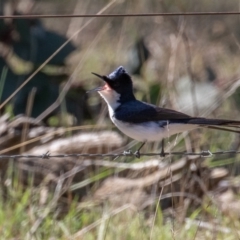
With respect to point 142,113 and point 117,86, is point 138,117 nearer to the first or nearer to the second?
point 142,113

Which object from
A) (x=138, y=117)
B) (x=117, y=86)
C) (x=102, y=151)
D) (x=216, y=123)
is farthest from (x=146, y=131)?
(x=102, y=151)

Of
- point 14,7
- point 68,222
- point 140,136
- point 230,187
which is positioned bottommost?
point 230,187

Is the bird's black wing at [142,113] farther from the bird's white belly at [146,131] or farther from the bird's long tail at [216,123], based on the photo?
the bird's long tail at [216,123]

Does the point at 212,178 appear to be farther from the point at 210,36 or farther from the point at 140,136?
the point at 210,36

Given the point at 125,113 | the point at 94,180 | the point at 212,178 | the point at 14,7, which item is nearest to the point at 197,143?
the point at 212,178

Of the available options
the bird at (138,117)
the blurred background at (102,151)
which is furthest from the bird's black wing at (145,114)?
the blurred background at (102,151)

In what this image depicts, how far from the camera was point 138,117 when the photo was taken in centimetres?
438

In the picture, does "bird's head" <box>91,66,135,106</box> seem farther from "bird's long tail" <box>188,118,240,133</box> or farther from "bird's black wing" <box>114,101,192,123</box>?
"bird's long tail" <box>188,118,240,133</box>

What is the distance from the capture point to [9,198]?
4.89 m

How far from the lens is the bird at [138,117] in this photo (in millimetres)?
4152

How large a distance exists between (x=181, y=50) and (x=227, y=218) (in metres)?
3.56

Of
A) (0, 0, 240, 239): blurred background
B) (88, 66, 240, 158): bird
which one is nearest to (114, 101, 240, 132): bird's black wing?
(88, 66, 240, 158): bird

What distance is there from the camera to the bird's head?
4.59m

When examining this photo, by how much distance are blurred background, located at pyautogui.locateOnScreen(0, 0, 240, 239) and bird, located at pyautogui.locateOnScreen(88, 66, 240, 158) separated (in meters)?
0.13
